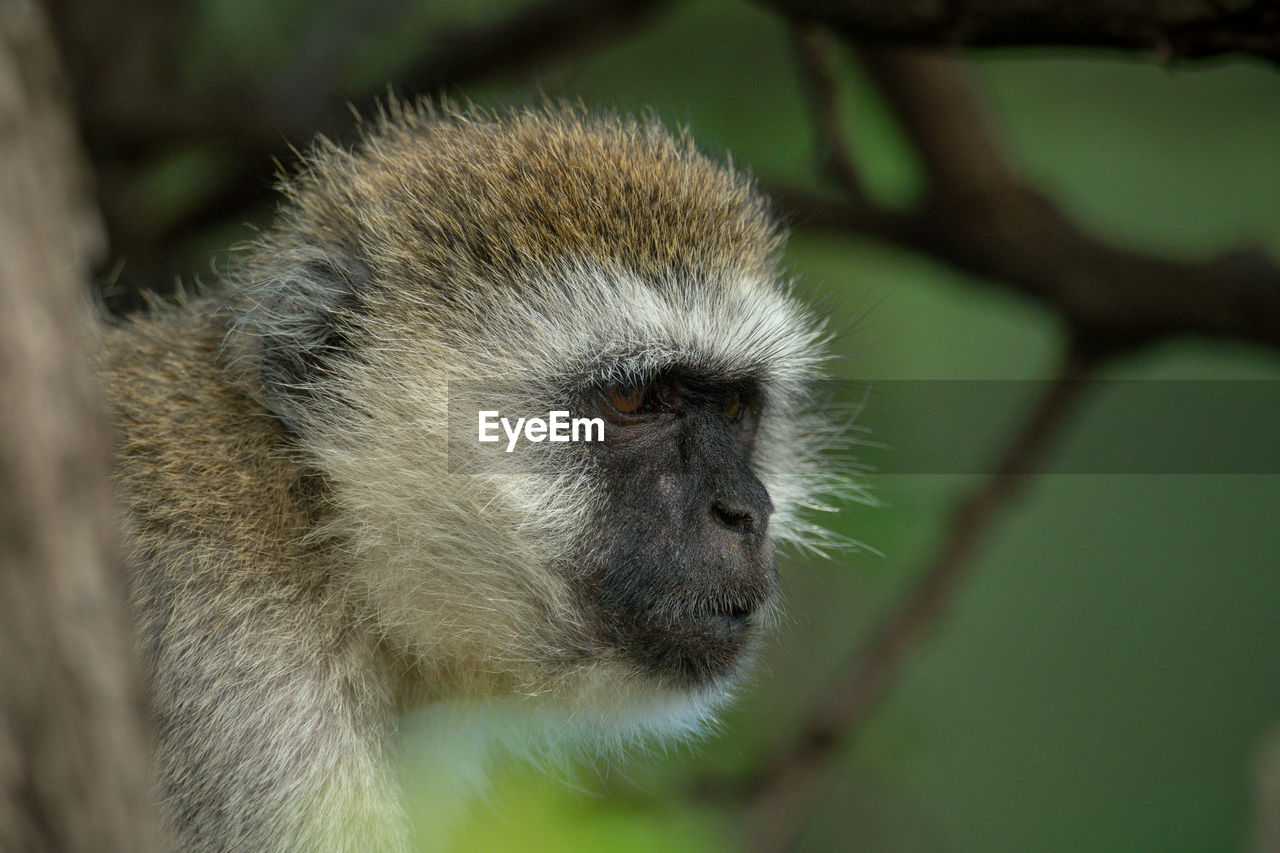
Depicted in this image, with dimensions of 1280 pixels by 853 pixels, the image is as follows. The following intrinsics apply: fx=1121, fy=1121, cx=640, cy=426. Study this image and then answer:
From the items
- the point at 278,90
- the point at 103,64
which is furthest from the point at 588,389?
the point at 103,64

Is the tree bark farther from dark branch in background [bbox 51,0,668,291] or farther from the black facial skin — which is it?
dark branch in background [bbox 51,0,668,291]

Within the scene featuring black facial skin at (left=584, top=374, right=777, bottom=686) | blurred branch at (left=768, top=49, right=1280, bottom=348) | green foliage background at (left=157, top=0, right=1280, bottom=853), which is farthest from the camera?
green foliage background at (left=157, top=0, right=1280, bottom=853)

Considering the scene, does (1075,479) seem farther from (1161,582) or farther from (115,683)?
(115,683)

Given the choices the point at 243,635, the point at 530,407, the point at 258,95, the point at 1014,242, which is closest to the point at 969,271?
the point at 1014,242

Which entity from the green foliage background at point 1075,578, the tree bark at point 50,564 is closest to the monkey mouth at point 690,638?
the tree bark at point 50,564

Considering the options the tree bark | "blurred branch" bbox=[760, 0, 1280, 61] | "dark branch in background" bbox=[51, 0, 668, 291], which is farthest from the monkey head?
"dark branch in background" bbox=[51, 0, 668, 291]

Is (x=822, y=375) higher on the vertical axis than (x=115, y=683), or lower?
lower

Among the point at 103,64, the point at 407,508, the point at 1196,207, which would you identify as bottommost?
the point at 1196,207
